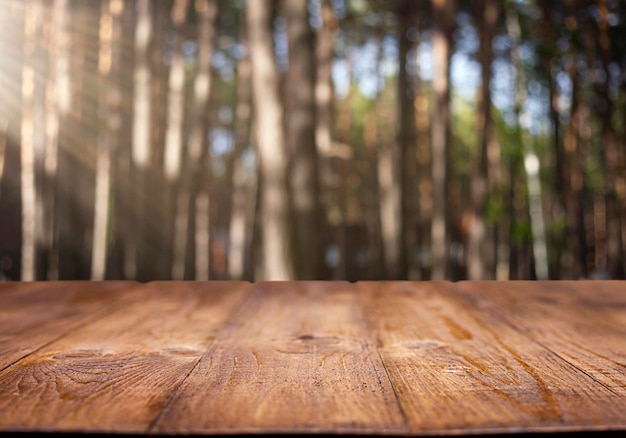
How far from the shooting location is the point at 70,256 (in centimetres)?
995

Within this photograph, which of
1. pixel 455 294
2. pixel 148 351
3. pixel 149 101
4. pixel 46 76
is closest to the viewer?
pixel 148 351

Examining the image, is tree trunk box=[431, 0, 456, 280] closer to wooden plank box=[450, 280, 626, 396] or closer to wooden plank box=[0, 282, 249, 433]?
wooden plank box=[450, 280, 626, 396]

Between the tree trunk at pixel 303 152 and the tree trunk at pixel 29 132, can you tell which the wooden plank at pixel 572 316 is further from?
the tree trunk at pixel 29 132

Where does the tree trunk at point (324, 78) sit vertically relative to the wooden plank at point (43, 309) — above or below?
above

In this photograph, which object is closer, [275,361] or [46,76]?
[275,361]

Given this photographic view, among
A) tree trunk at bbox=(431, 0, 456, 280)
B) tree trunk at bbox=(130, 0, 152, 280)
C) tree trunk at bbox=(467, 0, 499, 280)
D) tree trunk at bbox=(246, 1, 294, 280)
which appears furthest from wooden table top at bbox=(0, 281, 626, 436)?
tree trunk at bbox=(130, 0, 152, 280)

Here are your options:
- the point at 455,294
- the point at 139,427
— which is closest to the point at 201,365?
the point at 139,427

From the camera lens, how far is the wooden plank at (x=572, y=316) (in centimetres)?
113

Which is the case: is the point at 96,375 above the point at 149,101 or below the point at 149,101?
below

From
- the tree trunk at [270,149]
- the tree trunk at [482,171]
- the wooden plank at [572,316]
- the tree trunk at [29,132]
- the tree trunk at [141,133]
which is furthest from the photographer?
the tree trunk at [29,132]

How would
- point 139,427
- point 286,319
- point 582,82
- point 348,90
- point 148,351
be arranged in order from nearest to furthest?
1. point 139,427
2. point 148,351
3. point 286,319
4. point 582,82
5. point 348,90

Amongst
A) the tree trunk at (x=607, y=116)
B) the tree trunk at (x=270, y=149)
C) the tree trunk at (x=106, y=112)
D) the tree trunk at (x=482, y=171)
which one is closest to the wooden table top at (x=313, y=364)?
the tree trunk at (x=270, y=149)

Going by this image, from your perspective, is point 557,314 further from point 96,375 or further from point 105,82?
point 105,82

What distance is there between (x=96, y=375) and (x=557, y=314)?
115cm
